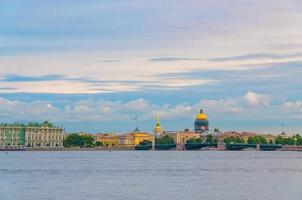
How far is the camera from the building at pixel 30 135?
607 ft

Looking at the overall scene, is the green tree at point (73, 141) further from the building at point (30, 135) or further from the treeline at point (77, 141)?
the building at point (30, 135)

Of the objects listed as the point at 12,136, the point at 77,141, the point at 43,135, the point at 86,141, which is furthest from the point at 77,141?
the point at 12,136

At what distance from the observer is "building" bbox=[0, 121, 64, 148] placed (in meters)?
185

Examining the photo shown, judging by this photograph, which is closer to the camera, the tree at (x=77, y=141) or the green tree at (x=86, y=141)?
the tree at (x=77, y=141)

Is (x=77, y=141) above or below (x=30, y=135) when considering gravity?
below

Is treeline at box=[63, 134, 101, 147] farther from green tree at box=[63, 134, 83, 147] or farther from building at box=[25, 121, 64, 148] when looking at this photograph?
building at box=[25, 121, 64, 148]

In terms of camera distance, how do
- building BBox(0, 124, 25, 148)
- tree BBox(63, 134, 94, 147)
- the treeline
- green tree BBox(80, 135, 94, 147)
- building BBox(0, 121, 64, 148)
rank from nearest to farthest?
building BBox(0, 124, 25, 148)
building BBox(0, 121, 64, 148)
tree BBox(63, 134, 94, 147)
the treeline
green tree BBox(80, 135, 94, 147)

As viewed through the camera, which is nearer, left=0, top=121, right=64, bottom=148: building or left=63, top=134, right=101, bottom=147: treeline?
left=0, top=121, right=64, bottom=148: building

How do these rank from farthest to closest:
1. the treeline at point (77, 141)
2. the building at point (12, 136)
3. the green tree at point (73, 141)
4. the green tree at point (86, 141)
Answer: the green tree at point (86, 141) → the treeline at point (77, 141) → the green tree at point (73, 141) → the building at point (12, 136)

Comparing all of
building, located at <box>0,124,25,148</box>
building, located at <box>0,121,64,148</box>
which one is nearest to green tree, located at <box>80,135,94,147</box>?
building, located at <box>0,121,64,148</box>

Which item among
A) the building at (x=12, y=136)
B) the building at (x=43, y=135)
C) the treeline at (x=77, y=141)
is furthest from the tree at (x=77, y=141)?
the building at (x=12, y=136)

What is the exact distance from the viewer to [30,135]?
187750mm

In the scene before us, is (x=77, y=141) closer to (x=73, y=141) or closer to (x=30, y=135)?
(x=73, y=141)
